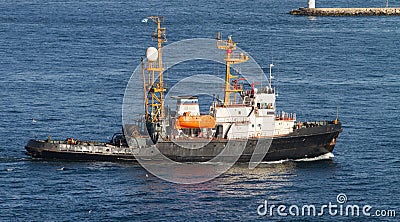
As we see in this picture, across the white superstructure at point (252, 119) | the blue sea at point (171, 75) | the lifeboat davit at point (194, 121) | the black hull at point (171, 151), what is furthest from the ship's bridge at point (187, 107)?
the blue sea at point (171, 75)

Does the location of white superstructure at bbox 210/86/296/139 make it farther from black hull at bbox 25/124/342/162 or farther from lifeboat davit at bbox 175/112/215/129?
black hull at bbox 25/124/342/162

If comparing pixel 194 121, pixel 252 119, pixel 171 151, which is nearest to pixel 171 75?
pixel 252 119

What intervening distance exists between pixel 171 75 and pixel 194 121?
157ft

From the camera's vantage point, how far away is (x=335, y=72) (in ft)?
481

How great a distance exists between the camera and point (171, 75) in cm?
14212

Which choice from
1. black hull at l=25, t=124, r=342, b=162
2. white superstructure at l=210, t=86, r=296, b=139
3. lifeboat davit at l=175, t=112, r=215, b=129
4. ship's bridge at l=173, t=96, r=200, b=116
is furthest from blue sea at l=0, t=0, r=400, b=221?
ship's bridge at l=173, t=96, r=200, b=116

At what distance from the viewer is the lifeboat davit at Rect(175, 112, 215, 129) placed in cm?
9475

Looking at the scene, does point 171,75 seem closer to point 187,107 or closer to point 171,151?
point 187,107

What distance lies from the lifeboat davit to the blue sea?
513cm

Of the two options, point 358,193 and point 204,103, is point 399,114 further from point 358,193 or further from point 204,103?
point 358,193

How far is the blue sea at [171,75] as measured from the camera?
271 ft

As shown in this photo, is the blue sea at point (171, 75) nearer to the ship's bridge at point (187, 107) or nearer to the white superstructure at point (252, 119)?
the white superstructure at point (252, 119)

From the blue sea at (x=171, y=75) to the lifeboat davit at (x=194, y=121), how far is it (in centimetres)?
513

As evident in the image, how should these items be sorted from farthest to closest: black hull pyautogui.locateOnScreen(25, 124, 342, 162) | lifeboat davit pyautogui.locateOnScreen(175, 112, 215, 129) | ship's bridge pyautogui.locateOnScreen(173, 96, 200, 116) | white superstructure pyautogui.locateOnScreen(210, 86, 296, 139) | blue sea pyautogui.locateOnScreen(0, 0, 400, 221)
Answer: ship's bridge pyautogui.locateOnScreen(173, 96, 200, 116), white superstructure pyautogui.locateOnScreen(210, 86, 296, 139), lifeboat davit pyautogui.locateOnScreen(175, 112, 215, 129), black hull pyautogui.locateOnScreen(25, 124, 342, 162), blue sea pyautogui.locateOnScreen(0, 0, 400, 221)
